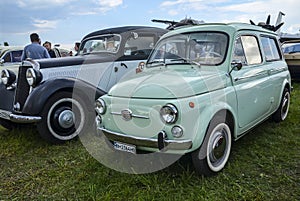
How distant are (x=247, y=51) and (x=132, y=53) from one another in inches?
89.7

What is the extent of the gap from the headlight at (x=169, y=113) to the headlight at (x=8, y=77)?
333 centimetres

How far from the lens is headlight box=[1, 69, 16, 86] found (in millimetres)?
4613

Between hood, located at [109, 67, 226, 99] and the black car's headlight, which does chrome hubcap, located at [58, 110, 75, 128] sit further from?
hood, located at [109, 67, 226, 99]

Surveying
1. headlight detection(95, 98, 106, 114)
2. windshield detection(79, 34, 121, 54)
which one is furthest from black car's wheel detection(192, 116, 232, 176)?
windshield detection(79, 34, 121, 54)

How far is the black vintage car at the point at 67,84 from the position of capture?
13.1ft

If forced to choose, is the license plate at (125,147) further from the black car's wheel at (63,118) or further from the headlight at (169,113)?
the black car's wheel at (63,118)

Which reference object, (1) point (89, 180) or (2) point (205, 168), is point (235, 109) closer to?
(2) point (205, 168)

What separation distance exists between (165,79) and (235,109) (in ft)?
3.18

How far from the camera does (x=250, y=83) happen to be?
356cm

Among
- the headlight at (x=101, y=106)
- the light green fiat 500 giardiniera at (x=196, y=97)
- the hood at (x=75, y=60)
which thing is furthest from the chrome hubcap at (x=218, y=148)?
the hood at (x=75, y=60)

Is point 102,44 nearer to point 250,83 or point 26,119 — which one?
point 26,119

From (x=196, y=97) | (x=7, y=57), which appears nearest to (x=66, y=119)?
(x=196, y=97)

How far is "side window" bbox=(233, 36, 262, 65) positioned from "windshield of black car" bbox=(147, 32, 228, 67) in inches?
9.3

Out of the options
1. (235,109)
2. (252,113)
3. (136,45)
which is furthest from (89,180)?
(136,45)
